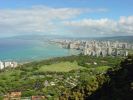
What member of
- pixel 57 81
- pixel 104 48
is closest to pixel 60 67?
pixel 57 81

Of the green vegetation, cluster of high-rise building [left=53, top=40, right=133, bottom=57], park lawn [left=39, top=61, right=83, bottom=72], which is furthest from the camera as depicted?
cluster of high-rise building [left=53, top=40, right=133, bottom=57]

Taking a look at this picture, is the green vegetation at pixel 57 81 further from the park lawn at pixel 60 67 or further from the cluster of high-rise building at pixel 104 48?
the cluster of high-rise building at pixel 104 48

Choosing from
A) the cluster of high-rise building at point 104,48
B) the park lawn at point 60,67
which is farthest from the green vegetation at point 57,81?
the cluster of high-rise building at point 104,48

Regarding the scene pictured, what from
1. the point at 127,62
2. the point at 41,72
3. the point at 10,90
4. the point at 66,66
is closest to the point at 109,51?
the point at 66,66

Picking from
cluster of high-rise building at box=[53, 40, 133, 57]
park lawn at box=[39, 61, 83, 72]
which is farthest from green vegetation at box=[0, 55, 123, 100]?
cluster of high-rise building at box=[53, 40, 133, 57]

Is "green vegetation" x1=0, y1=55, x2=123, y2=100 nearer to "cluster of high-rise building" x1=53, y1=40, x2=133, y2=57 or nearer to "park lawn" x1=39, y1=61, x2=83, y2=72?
"park lawn" x1=39, y1=61, x2=83, y2=72

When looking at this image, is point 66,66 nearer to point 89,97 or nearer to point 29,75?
point 29,75

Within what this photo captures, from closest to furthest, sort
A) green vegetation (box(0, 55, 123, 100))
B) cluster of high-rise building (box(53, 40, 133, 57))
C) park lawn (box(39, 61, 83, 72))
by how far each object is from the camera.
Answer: green vegetation (box(0, 55, 123, 100)) < park lawn (box(39, 61, 83, 72)) < cluster of high-rise building (box(53, 40, 133, 57))

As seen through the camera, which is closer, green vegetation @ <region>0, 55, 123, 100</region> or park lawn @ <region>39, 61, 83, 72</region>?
green vegetation @ <region>0, 55, 123, 100</region>
